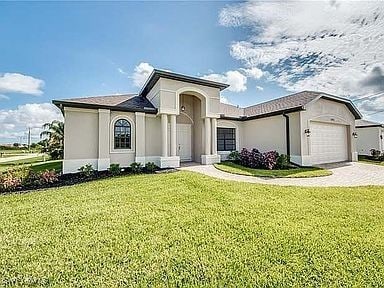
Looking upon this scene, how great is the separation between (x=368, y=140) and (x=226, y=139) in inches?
700

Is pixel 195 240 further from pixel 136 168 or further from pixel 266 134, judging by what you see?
pixel 266 134

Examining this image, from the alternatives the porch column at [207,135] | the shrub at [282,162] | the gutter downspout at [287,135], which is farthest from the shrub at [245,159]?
the gutter downspout at [287,135]

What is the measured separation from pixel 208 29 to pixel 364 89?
85.8 ft

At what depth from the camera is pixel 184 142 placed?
16.1m

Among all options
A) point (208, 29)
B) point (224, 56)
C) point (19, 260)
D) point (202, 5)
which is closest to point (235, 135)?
point (224, 56)

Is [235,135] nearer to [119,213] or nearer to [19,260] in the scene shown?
[119,213]

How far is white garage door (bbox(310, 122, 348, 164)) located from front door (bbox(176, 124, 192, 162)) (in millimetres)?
8410

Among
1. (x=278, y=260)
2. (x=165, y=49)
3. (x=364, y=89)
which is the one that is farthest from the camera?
(x=364, y=89)

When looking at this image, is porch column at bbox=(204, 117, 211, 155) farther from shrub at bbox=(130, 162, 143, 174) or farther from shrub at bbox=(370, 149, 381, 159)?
shrub at bbox=(370, 149, 381, 159)

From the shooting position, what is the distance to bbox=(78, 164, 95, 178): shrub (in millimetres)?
11133

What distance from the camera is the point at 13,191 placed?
8594mm

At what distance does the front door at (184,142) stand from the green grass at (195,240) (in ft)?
29.0

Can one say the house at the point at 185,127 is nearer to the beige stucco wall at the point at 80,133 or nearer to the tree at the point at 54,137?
the beige stucco wall at the point at 80,133

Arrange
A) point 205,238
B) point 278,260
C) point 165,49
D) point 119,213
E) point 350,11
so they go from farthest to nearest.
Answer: point 165,49, point 350,11, point 119,213, point 205,238, point 278,260
